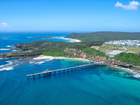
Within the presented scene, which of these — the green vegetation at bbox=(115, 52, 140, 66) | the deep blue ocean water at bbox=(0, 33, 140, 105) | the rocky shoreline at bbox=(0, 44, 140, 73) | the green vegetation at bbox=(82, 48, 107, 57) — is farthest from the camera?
the green vegetation at bbox=(82, 48, 107, 57)

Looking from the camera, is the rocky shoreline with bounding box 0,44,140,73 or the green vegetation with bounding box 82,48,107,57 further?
the green vegetation with bounding box 82,48,107,57

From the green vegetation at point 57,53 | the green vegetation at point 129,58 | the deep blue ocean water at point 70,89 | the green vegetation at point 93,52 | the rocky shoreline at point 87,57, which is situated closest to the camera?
the deep blue ocean water at point 70,89

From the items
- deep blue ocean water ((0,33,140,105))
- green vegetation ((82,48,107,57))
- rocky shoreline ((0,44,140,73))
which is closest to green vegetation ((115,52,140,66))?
rocky shoreline ((0,44,140,73))

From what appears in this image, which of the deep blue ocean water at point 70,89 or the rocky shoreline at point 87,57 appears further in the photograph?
the rocky shoreline at point 87,57

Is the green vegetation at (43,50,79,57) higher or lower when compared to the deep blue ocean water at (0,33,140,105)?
higher

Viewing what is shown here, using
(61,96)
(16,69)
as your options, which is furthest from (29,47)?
(61,96)

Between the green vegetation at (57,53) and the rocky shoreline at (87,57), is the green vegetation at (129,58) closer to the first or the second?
the rocky shoreline at (87,57)

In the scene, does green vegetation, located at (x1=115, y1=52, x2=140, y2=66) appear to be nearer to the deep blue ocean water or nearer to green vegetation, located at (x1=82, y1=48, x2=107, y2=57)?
green vegetation, located at (x1=82, y1=48, x2=107, y2=57)

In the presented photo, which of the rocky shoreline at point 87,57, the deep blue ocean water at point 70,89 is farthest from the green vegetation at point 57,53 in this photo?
the deep blue ocean water at point 70,89

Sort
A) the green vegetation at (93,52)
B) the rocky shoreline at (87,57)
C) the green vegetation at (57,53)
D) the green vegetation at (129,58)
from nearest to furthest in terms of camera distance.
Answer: the green vegetation at (129,58), the rocky shoreline at (87,57), the green vegetation at (93,52), the green vegetation at (57,53)

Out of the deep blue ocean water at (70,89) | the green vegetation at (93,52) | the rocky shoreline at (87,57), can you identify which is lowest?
the deep blue ocean water at (70,89)
